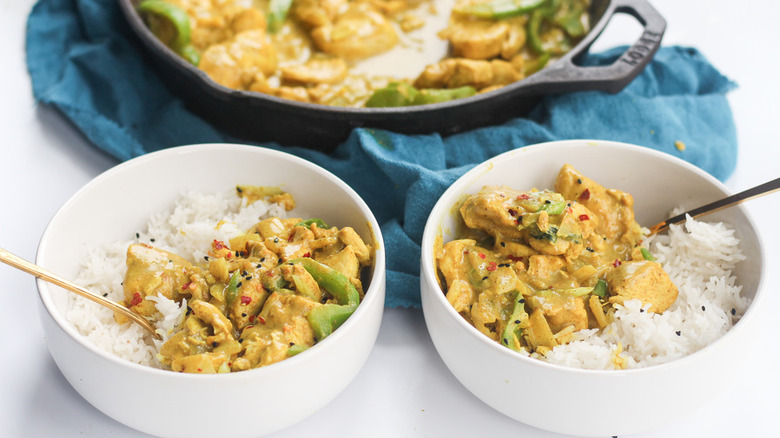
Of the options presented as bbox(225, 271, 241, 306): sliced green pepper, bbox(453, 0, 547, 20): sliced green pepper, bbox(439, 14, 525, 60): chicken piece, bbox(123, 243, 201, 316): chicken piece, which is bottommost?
bbox(123, 243, 201, 316): chicken piece

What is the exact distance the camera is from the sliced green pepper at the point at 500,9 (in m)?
2.88

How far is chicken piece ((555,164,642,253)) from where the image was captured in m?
2.09

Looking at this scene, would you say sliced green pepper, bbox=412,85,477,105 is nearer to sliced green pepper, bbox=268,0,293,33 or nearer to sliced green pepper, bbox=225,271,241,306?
sliced green pepper, bbox=268,0,293,33

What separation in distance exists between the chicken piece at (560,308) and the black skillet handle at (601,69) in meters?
0.80

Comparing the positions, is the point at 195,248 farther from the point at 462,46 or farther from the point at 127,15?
the point at 462,46

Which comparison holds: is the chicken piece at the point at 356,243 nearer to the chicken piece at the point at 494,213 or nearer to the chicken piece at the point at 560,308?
the chicken piece at the point at 494,213

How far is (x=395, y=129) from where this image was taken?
2.38 m

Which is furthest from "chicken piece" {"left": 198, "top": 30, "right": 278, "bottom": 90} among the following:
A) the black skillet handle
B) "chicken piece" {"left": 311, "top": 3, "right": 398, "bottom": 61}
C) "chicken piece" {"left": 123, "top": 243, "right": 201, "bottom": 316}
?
the black skillet handle

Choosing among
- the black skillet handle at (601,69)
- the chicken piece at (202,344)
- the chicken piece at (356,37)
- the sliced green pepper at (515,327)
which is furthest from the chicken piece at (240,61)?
the sliced green pepper at (515,327)

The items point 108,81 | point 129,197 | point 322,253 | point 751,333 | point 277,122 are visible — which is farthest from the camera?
point 108,81

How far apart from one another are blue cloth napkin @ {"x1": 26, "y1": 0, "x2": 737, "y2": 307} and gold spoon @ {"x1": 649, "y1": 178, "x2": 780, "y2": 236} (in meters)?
0.47

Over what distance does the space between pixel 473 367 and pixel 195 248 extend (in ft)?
2.83

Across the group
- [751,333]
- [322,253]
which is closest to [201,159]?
[322,253]

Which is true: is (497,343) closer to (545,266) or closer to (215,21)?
(545,266)
